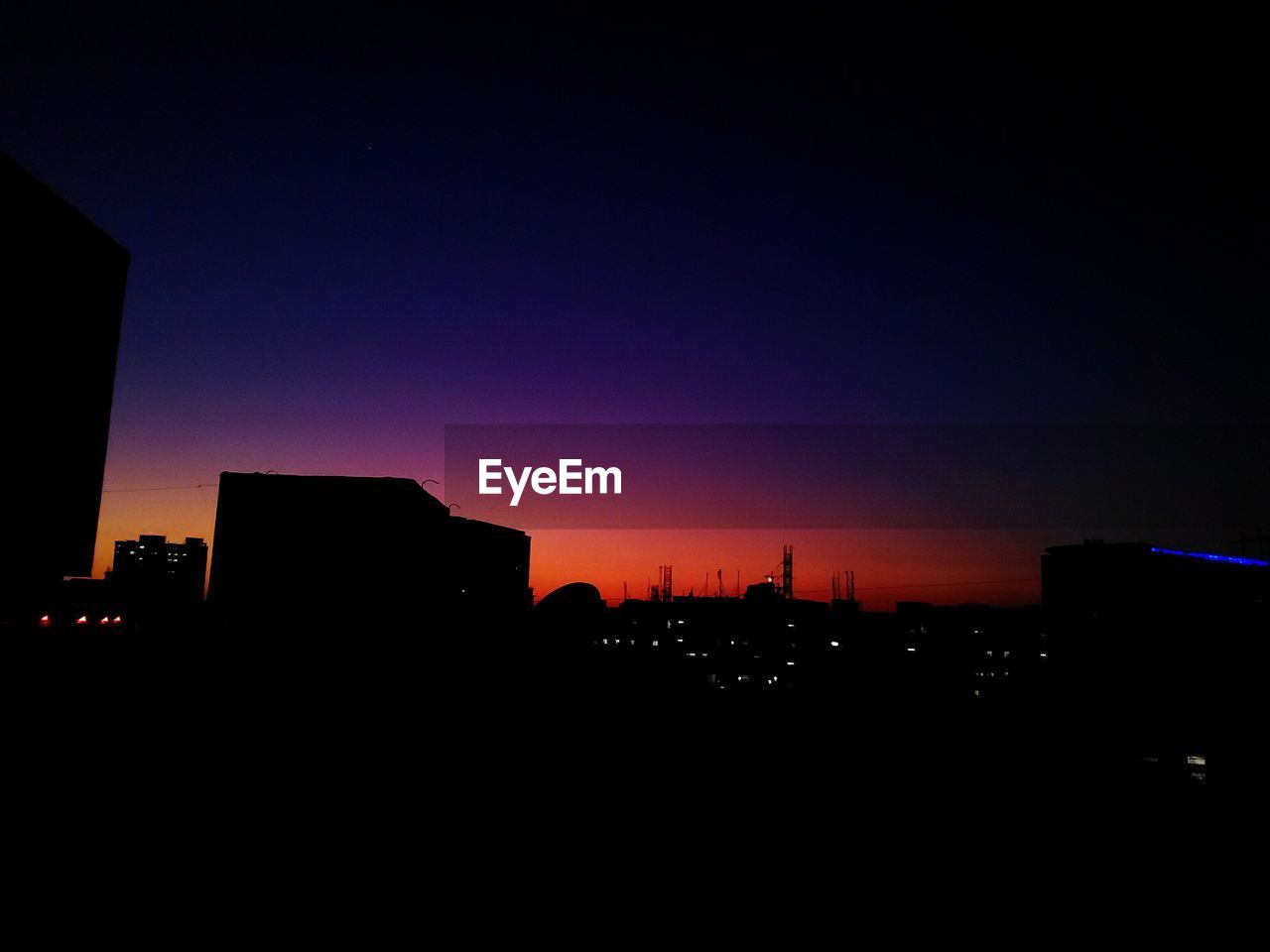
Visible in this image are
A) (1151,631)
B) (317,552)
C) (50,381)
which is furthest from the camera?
(317,552)

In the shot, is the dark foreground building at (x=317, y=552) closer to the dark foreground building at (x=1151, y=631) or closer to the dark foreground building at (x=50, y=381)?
the dark foreground building at (x=50, y=381)

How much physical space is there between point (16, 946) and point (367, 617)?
61.1 ft

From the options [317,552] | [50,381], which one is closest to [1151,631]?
[317,552]

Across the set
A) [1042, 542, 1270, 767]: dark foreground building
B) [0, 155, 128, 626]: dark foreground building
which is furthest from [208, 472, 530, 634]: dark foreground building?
[1042, 542, 1270, 767]: dark foreground building

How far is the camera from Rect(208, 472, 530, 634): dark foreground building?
21062 millimetres

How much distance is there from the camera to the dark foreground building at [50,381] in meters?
10.4

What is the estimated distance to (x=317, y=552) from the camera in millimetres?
21734

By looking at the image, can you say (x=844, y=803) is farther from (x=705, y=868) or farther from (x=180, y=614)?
(x=180, y=614)

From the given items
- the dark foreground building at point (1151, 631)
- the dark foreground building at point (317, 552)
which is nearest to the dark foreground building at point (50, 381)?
the dark foreground building at point (317, 552)

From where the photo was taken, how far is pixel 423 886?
12.5 feet

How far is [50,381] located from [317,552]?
37.2 feet

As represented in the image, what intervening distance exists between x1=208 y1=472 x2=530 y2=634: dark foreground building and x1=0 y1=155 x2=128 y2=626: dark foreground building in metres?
8.84

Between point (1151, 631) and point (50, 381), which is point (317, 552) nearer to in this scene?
point (50, 381)

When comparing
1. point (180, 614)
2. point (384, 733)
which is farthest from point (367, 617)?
point (384, 733)
